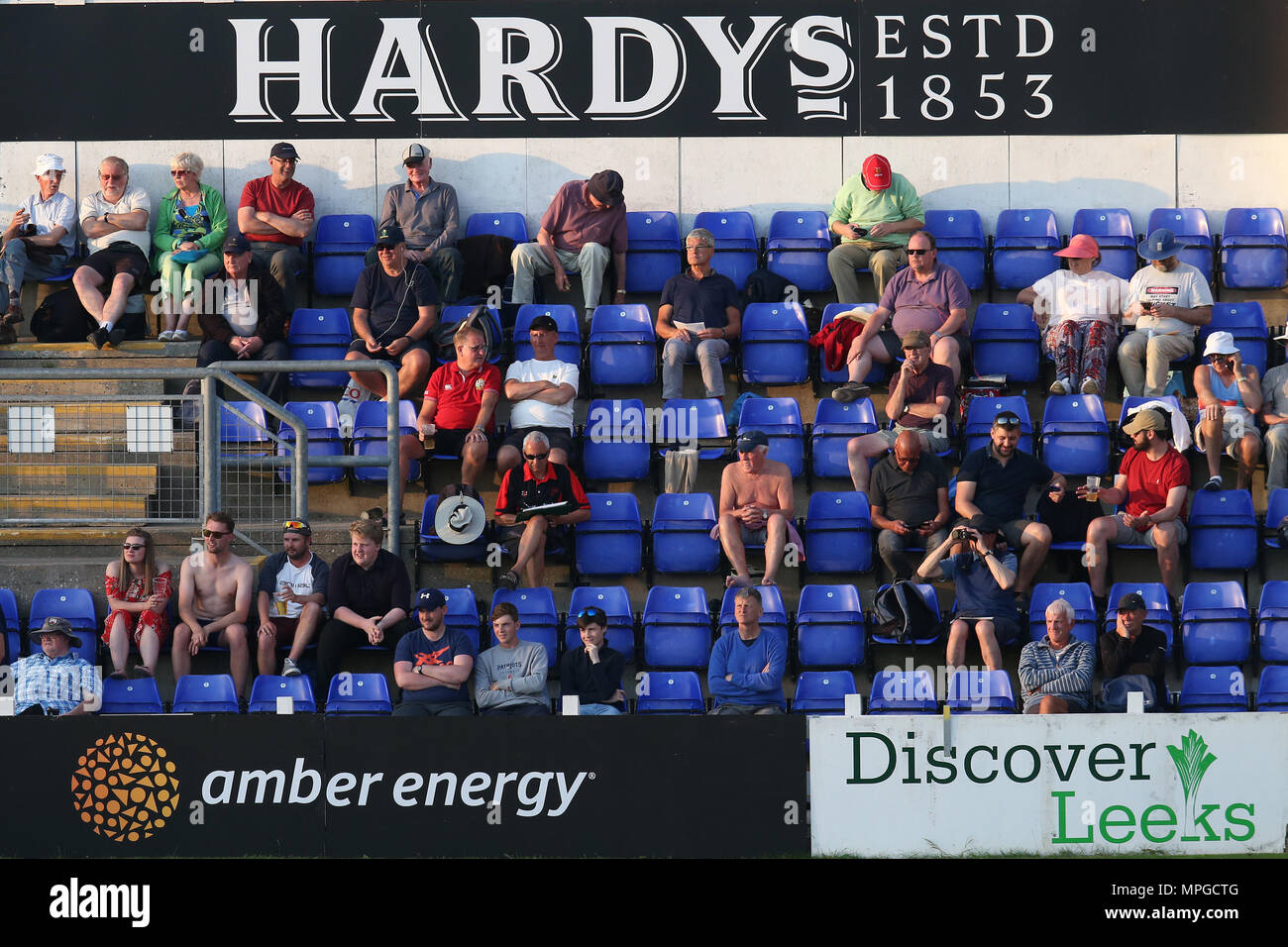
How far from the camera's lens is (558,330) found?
12.6 meters

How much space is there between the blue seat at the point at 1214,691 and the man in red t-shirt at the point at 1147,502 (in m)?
0.81

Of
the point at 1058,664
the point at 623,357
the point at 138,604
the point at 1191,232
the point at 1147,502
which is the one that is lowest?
the point at 1058,664

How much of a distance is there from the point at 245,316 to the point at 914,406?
4.71m

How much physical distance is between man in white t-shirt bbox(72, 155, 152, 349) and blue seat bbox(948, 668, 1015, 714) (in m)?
6.27

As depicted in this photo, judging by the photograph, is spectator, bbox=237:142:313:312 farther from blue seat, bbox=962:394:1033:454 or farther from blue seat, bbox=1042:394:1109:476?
blue seat, bbox=1042:394:1109:476

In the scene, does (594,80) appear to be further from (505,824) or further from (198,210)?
(505,824)

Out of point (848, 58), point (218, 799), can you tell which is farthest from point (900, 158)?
point (218, 799)

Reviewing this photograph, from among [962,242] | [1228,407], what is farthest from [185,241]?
[1228,407]

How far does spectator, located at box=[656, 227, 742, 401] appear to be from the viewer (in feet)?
40.0

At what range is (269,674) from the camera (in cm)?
1037

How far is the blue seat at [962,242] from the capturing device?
Answer: 13305 millimetres

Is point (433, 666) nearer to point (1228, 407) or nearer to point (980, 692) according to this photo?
point (980, 692)

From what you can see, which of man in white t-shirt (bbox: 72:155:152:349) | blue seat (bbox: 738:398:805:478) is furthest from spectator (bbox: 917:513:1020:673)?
man in white t-shirt (bbox: 72:155:152:349)

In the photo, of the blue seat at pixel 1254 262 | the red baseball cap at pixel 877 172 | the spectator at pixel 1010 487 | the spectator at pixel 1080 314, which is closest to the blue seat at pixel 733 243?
the red baseball cap at pixel 877 172
